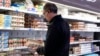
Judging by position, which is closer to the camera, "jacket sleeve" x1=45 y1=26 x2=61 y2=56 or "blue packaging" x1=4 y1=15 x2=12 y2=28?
"jacket sleeve" x1=45 y1=26 x2=61 y2=56

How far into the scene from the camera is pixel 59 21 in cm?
296

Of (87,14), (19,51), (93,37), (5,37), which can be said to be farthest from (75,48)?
(5,37)

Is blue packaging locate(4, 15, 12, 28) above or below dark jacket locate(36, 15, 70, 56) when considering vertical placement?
above

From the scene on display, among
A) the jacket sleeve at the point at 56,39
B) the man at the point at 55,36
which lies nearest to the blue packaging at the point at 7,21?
the man at the point at 55,36

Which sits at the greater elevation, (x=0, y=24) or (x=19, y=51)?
(x=0, y=24)

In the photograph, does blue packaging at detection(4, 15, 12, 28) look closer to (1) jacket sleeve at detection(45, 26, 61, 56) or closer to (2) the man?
(2) the man

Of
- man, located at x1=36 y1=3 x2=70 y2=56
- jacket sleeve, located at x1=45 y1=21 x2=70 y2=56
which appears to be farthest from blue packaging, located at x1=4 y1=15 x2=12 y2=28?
jacket sleeve, located at x1=45 y1=21 x2=70 y2=56

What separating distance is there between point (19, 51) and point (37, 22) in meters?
0.67

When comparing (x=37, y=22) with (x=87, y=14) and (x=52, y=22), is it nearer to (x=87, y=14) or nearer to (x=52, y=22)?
(x=52, y=22)

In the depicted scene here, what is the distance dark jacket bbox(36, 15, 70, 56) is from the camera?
287cm

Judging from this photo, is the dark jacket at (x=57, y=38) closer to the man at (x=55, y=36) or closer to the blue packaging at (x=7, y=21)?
the man at (x=55, y=36)

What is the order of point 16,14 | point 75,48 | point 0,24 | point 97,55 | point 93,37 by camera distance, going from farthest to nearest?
point 93,37, point 97,55, point 75,48, point 16,14, point 0,24

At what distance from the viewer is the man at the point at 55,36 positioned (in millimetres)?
2867

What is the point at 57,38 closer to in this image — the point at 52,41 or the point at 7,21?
the point at 52,41
